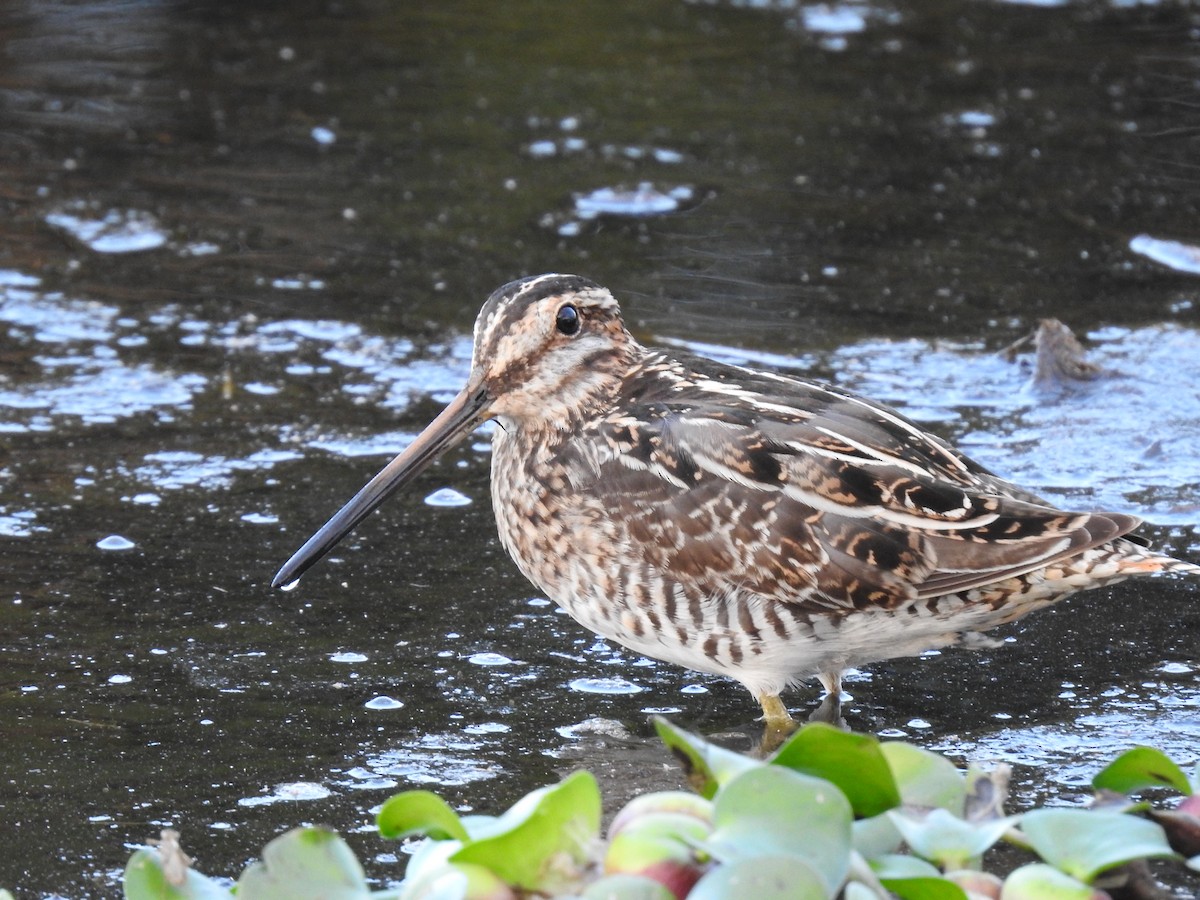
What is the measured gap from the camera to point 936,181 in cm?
811

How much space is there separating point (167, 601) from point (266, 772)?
38.8 inches

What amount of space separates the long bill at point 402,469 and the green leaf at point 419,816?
1355 mm

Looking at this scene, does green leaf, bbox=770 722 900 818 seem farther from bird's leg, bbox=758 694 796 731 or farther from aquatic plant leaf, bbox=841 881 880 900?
bird's leg, bbox=758 694 796 731

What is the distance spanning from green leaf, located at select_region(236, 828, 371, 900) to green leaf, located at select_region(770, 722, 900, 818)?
800 millimetres

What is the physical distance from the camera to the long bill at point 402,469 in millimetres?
4555

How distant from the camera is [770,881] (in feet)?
9.49

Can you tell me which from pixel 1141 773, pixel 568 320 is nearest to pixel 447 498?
pixel 568 320

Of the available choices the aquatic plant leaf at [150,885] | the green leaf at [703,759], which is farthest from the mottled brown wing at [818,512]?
the aquatic plant leaf at [150,885]

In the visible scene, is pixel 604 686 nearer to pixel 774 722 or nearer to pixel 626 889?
pixel 774 722

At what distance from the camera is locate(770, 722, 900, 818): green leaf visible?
326 centimetres

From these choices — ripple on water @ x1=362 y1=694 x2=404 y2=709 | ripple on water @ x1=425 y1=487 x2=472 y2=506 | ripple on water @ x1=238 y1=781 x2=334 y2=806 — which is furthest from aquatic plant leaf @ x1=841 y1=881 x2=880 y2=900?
ripple on water @ x1=425 y1=487 x2=472 y2=506

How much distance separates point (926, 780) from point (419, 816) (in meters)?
0.96

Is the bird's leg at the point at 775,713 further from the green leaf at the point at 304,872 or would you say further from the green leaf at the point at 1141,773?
the green leaf at the point at 304,872

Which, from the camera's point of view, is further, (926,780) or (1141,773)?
(1141,773)
